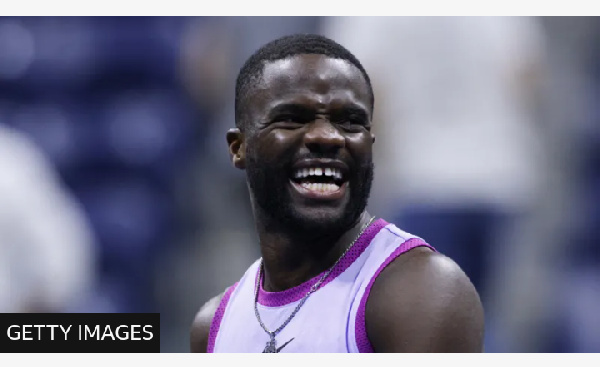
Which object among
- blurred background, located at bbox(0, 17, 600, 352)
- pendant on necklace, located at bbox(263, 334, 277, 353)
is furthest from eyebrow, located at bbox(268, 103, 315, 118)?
blurred background, located at bbox(0, 17, 600, 352)

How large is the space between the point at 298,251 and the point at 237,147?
43 cm

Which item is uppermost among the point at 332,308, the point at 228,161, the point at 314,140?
the point at 314,140

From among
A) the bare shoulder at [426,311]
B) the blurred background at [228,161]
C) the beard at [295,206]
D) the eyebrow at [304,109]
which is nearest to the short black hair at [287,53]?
the eyebrow at [304,109]

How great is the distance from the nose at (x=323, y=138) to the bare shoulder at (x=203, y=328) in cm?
94

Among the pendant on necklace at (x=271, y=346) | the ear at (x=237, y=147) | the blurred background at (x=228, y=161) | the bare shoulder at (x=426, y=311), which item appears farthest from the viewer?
the blurred background at (x=228, y=161)

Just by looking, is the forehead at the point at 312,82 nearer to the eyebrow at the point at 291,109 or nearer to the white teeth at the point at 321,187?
the eyebrow at the point at 291,109

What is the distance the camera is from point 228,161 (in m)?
6.57

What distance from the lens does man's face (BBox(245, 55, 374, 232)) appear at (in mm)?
3365

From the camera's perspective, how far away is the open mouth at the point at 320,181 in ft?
11.0

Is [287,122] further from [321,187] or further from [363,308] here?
[363,308]

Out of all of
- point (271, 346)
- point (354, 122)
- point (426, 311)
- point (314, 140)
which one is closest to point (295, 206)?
point (314, 140)
